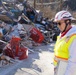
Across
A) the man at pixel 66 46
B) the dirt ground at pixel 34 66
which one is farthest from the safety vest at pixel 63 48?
the dirt ground at pixel 34 66

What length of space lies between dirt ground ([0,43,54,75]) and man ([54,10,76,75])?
12.7 ft

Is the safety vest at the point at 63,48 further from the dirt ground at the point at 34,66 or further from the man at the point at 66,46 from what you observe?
the dirt ground at the point at 34,66

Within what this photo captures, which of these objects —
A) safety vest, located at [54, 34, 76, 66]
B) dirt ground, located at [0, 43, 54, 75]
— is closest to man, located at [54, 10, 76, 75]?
safety vest, located at [54, 34, 76, 66]

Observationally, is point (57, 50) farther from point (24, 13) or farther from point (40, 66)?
point (24, 13)

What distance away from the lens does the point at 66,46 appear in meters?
2.77

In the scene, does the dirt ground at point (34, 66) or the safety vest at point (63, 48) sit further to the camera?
the dirt ground at point (34, 66)

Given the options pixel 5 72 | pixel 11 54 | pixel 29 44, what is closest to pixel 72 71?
pixel 5 72

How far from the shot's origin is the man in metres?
2.64

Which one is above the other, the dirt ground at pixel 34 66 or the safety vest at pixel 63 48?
the safety vest at pixel 63 48

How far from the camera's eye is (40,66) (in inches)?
294

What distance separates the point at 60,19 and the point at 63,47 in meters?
0.31

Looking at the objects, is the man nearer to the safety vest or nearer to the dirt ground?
the safety vest

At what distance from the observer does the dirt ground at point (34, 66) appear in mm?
6789

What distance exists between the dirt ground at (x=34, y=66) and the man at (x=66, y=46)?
3.88m
